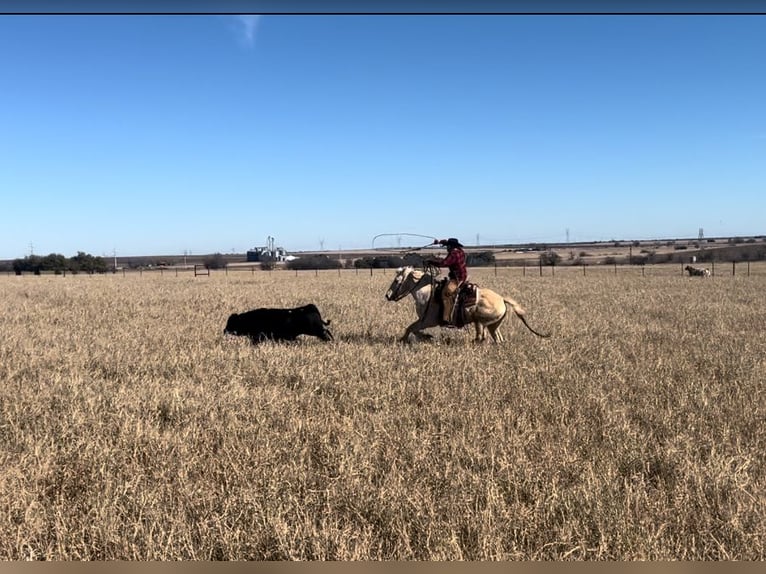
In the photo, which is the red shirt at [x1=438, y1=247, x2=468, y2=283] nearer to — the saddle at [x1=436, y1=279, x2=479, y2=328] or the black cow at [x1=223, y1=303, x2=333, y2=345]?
the saddle at [x1=436, y1=279, x2=479, y2=328]

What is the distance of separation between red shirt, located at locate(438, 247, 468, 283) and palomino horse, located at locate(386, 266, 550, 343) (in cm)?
42

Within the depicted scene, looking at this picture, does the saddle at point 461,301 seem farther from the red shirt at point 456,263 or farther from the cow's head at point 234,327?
the cow's head at point 234,327

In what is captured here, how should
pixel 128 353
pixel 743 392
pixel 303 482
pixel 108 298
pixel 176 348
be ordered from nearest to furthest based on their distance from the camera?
pixel 303 482
pixel 743 392
pixel 128 353
pixel 176 348
pixel 108 298

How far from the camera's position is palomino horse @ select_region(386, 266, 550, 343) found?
10344 millimetres

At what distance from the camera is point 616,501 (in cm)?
371

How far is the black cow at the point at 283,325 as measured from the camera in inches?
431

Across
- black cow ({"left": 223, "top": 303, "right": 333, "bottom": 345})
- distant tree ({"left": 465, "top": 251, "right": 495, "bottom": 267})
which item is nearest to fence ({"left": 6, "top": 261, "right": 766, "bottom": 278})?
distant tree ({"left": 465, "top": 251, "right": 495, "bottom": 267})

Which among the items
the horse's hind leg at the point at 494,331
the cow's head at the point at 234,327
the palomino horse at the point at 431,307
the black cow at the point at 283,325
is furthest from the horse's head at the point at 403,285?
the cow's head at the point at 234,327

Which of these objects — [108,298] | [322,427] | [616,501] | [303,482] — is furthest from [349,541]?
[108,298]

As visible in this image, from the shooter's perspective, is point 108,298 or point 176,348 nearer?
point 176,348

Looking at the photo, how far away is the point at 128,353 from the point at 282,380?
3282 mm

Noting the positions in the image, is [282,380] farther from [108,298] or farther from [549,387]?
[108,298]

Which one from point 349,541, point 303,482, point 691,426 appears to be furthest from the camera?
point 691,426

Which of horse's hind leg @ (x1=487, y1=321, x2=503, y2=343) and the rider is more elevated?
the rider
